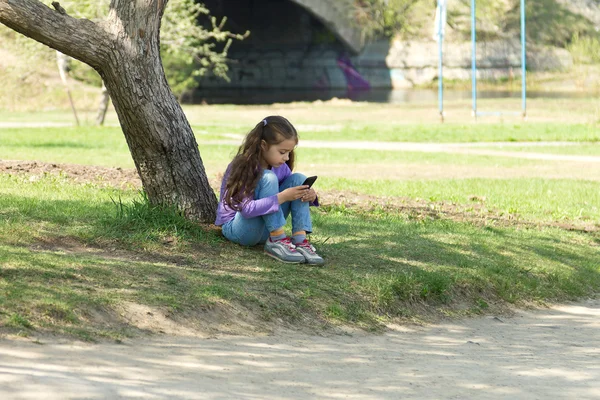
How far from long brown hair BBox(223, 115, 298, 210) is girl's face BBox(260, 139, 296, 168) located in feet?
0.07

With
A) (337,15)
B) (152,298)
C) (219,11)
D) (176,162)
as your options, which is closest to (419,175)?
(176,162)

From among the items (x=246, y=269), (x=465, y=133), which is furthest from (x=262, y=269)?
(x=465, y=133)

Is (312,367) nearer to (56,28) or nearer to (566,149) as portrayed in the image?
(56,28)

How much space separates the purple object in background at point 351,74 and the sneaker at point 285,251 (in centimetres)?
4637

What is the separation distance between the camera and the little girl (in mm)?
7008

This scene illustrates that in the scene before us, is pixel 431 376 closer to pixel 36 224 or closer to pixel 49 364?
pixel 49 364

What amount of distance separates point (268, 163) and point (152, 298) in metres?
1.60

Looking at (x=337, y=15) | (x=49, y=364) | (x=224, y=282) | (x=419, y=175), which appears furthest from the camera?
(x=337, y=15)

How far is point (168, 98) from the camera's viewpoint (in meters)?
7.44

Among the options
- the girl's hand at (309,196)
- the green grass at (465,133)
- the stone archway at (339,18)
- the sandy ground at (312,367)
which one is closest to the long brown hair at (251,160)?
the girl's hand at (309,196)

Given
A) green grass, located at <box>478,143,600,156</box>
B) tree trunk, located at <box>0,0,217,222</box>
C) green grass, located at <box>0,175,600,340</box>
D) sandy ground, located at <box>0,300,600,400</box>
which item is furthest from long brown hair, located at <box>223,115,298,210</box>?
green grass, located at <box>478,143,600,156</box>

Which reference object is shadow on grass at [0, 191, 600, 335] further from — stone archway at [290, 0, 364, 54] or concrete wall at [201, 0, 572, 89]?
concrete wall at [201, 0, 572, 89]

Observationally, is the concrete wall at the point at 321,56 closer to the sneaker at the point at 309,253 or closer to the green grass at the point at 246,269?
the green grass at the point at 246,269

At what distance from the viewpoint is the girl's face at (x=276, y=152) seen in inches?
278
